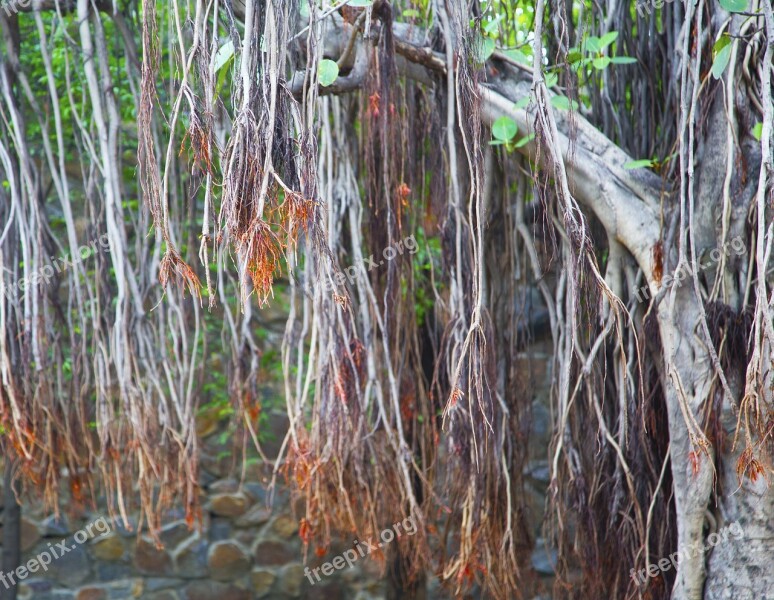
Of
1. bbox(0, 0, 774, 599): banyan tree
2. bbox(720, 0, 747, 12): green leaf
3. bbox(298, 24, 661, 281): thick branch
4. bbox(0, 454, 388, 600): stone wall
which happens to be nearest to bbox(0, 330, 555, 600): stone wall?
bbox(0, 454, 388, 600): stone wall

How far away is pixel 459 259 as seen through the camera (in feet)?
6.96

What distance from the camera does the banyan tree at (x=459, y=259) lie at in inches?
62.0

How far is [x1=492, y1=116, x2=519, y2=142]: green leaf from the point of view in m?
2.00

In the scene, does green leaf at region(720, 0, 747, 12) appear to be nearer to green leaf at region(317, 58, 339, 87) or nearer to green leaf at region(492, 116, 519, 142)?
green leaf at region(492, 116, 519, 142)

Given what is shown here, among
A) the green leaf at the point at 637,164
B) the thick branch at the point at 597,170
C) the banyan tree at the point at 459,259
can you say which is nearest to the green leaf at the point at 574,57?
the banyan tree at the point at 459,259

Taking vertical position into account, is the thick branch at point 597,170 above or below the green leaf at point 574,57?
below

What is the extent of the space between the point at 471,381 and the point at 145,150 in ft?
2.71

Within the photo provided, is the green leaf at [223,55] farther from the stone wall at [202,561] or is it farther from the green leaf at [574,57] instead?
the stone wall at [202,561]

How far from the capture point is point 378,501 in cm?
231

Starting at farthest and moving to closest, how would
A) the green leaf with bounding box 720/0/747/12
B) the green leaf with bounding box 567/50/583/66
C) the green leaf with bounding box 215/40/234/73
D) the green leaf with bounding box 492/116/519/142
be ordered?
1. the green leaf with bounding box 492/116/519/142
2. the green leaf with bounding box 567/50/583/66
3. the green leaf with bounding box 720/0/747/12
4. the green leaf with bounding box 215/40/234/73

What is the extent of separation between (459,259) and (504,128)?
35 centimetres

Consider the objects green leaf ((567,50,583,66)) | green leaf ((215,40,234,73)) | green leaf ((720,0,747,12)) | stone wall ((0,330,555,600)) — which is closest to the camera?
green leaf ((215,40,234,73))

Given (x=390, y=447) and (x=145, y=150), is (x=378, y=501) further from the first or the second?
(x=145, y=150)

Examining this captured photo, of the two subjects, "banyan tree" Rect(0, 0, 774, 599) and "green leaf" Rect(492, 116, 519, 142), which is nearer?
"banyan tree" Rect(0, 0, 774, 599)
